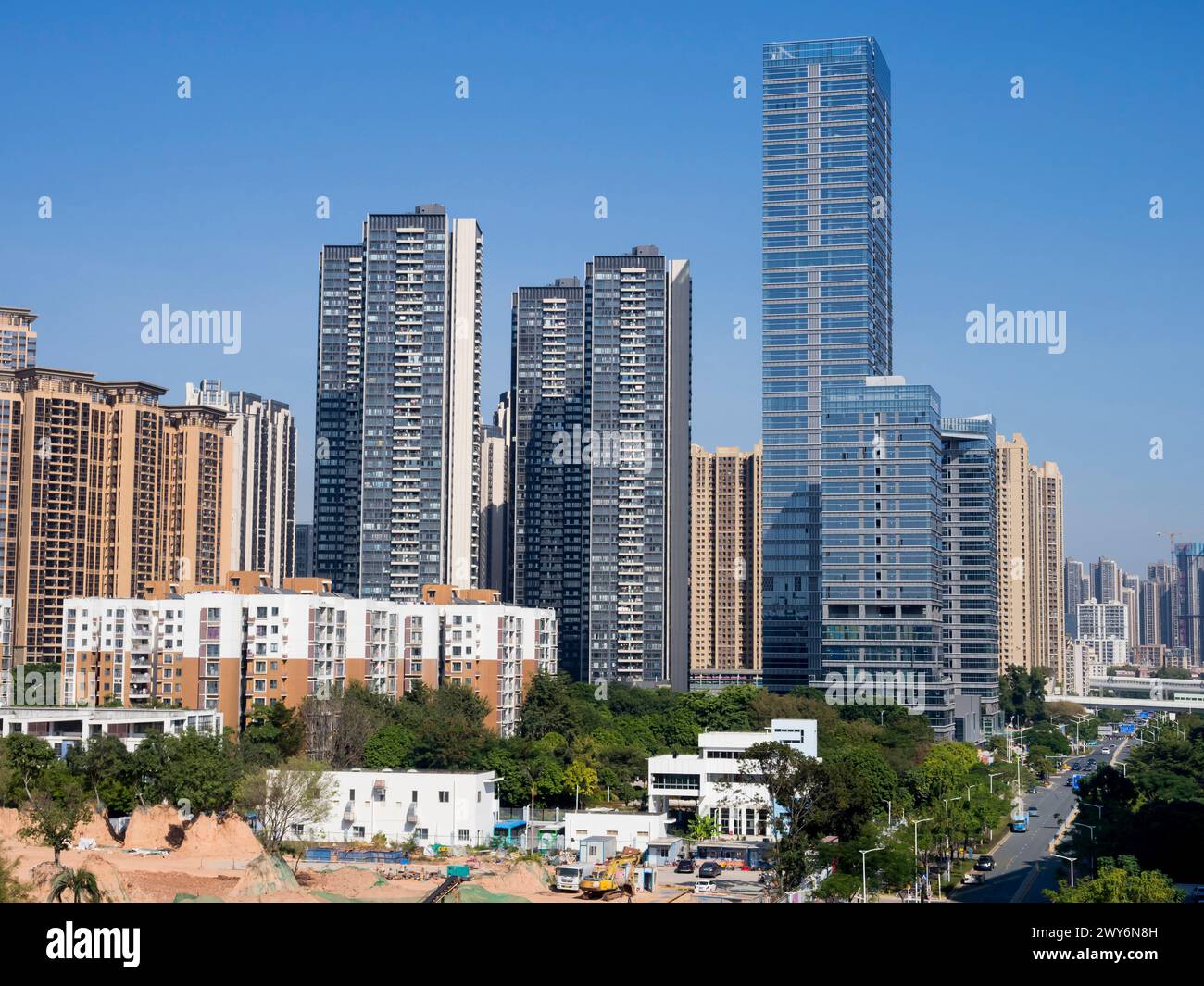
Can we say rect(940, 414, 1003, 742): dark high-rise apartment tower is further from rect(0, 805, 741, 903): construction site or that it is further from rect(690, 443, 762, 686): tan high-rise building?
rect(0, 805, 741, 903): construction site

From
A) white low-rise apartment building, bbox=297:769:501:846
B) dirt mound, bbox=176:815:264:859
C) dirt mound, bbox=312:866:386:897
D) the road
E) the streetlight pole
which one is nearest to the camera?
dirt mound, bbox=312:866:386:897

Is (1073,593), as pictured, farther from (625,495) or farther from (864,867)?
(864,867)

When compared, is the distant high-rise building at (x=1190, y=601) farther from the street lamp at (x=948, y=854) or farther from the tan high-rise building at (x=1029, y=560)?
the street lamp at (x=948, y=854)

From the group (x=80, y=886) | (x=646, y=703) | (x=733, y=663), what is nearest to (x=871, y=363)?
(x=646, y=703)

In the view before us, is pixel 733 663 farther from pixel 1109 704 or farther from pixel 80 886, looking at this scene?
pixel 80 886

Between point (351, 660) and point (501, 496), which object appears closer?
point (351, 660)

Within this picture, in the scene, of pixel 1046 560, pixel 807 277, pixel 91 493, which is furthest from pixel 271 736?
pixel 1046 560

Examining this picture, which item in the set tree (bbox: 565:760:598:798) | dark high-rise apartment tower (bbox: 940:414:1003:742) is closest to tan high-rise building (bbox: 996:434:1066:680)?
dark high-rise apartment tower (bbox: 940:414:1003:742)
